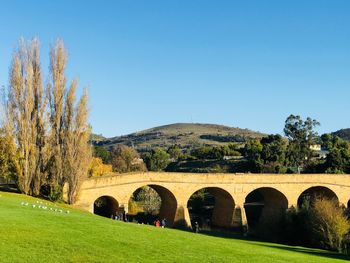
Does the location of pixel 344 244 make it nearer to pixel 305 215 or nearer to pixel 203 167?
pixel 305 215

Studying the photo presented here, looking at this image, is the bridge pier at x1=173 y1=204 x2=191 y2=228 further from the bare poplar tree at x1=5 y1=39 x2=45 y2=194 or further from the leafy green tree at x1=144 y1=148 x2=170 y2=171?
the leafy green tree at x1=144 y1=148 x2=170 y2=171

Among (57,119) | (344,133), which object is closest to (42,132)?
(57,119)

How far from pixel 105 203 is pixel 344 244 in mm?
20332

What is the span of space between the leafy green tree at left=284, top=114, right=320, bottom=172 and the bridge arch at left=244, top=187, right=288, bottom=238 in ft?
54.7

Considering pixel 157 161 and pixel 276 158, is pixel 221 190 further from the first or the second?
pixel 157 161

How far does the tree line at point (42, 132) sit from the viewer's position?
33219mm

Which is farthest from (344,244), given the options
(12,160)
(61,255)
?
(61,255)

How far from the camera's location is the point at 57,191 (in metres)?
33.5

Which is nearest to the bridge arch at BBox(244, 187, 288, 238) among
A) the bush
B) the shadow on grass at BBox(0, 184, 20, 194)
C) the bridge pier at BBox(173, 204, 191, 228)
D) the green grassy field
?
the bush

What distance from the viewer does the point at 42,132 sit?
34.3m

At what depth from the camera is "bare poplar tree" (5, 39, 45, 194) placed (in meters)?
33.0

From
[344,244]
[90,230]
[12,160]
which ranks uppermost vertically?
[12,160]

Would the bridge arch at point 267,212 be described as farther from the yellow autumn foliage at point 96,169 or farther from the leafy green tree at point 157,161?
the leafy green tree at point 157,161

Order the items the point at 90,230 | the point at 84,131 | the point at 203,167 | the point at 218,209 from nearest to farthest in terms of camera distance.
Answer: the point at 90,230, the point at 84,131, the point at 218,209, the point at 203,167
